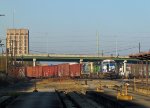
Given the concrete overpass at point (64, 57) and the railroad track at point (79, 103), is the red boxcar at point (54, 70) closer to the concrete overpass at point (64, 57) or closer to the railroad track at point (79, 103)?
the concrete overpass at point (64, 57)

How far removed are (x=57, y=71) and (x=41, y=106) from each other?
103010 millimetres

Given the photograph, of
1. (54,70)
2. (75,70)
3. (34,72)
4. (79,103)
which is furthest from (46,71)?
(79,103)

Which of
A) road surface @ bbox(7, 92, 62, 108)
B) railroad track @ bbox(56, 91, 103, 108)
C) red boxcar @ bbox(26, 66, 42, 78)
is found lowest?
railroad track @ bbox(56, 91, 103, 108)

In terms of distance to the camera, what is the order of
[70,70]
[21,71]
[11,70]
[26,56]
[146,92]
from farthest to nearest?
1. [26,56]
2. [21,71]
3. [70,70]
4. [11,70]
5. [146,92]

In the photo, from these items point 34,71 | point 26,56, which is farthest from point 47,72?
point 26,56

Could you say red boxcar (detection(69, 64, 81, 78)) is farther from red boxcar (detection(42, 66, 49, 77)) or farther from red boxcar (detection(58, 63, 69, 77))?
red boxcar (detection(42, 66, 49, 77))

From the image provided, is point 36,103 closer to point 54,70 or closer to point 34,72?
point 54,70

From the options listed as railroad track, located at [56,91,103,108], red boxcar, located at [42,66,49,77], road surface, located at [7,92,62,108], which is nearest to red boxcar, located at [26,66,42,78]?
red boxcar, located at [42,66,49,77]

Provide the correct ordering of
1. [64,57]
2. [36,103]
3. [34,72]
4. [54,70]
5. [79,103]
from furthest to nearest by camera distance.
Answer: [64,57], [34,72], [54,70], [79,103], [36,103]

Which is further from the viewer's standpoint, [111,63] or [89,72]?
[89,72]

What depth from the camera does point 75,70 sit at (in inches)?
5037

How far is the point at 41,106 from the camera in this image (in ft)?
105

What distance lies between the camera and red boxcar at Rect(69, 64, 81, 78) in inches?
5010

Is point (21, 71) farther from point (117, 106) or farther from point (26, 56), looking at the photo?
point (117, 106)
